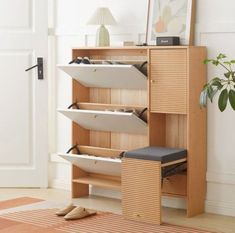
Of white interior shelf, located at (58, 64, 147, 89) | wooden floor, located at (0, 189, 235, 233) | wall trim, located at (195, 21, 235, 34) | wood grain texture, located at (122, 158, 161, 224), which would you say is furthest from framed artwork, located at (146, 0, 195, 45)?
wooden floor, located at (0, 189, 235, 233)

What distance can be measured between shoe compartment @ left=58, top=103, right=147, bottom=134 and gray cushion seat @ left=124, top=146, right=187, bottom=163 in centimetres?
27

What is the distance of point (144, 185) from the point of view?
4695 millimetres

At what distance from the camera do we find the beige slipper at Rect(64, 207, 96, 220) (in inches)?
188

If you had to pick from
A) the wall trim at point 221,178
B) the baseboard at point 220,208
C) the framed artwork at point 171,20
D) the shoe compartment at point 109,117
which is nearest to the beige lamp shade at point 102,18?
the framed artwork at point 171,20

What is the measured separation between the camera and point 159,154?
15.4 feet

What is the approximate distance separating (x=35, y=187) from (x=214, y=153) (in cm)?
183

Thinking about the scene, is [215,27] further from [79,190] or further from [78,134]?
[79,190]

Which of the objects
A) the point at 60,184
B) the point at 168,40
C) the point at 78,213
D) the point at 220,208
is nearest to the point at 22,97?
the point at 60,184

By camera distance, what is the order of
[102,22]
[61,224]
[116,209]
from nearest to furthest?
[61,224] → [116,209] → [102,22]

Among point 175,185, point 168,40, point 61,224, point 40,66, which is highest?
point 168,40

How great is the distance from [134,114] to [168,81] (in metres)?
0.37

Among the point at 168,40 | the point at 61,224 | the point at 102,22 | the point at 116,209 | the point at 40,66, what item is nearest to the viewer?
the point at 61,224

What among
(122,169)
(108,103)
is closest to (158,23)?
(108,103)

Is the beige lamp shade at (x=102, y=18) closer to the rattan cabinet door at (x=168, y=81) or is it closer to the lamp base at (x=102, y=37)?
the lamp base at (x=102, y=37)
